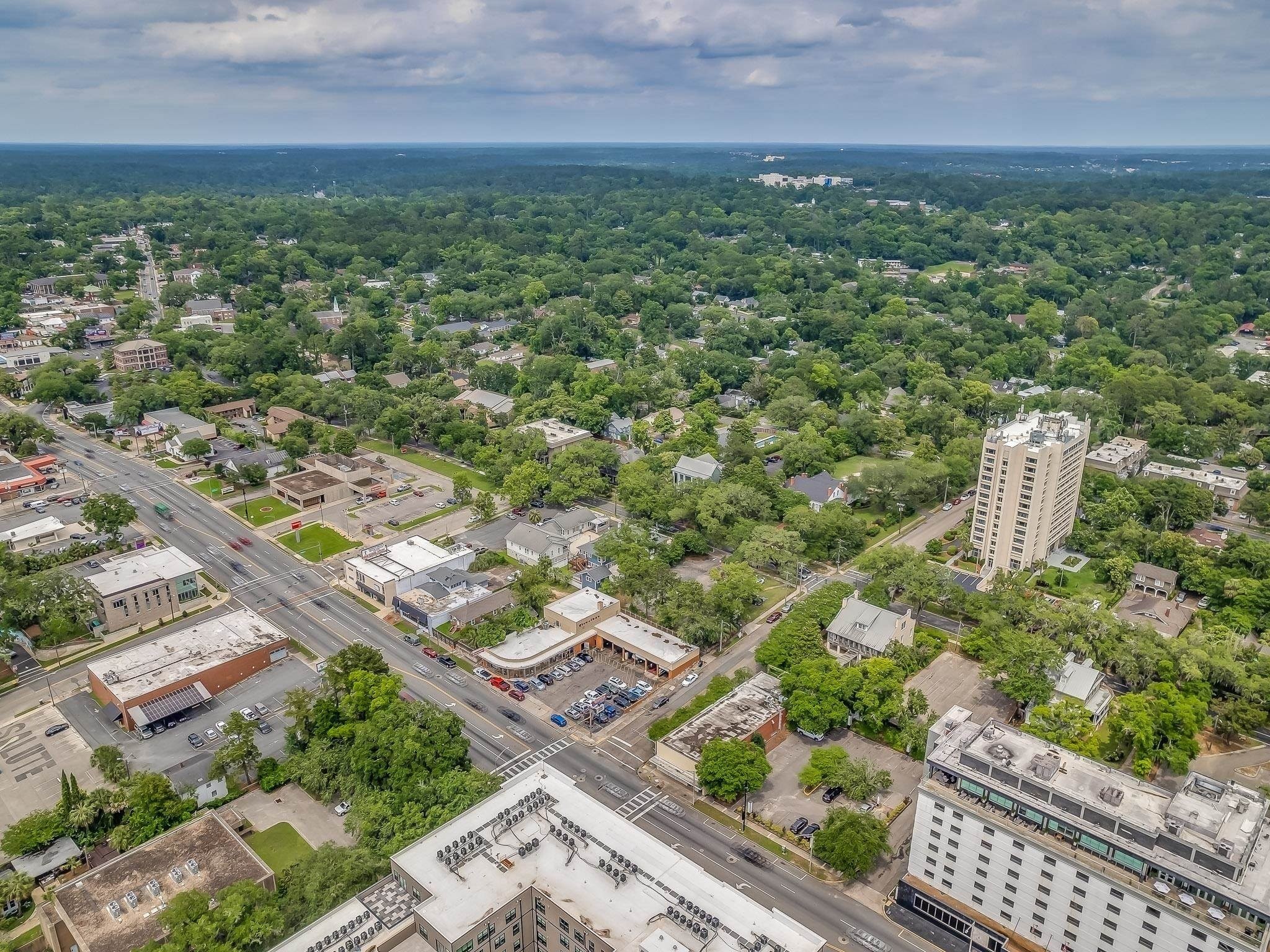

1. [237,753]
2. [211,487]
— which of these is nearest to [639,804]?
[237,753]

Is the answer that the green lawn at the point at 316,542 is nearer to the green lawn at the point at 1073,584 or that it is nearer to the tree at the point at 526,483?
the tree at the point at 526,483

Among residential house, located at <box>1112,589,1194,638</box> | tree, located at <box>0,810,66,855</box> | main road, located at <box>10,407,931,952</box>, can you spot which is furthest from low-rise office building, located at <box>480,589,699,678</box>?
residential house, located at <box>1112,589,1194,638</box>

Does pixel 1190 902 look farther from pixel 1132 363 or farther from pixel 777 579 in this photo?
pixel 1132 363

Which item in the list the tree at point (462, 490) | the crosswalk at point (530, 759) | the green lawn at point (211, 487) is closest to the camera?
the crosswalk at point (530, 759)

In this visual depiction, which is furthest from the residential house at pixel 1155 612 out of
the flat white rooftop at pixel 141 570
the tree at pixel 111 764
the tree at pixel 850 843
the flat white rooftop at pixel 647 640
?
the flat white rooftop at pixel 141 570

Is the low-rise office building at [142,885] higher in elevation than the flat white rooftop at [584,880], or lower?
lower

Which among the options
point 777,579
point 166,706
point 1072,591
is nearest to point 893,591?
point 777,579

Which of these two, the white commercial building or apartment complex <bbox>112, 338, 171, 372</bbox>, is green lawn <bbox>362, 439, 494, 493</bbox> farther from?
apartment complex <bbox>112, 338, 171, 372</bbox>
